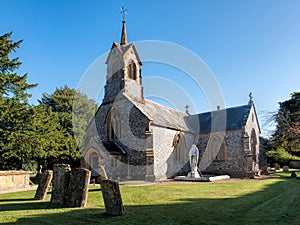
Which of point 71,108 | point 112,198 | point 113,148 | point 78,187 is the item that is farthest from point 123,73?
point 71,108

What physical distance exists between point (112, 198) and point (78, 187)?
199 centimetres

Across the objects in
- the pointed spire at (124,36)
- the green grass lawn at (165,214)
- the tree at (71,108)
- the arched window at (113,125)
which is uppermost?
the pointed spire at (124,36)

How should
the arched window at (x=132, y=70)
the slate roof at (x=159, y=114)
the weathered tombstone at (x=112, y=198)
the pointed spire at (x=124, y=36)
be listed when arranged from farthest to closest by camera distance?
the pointed spire at (x=124, y=36), the arched window at (x=132, y=70), the slate roof at (x=159, y=114), the weathered tombstone at (x=112, y=198)

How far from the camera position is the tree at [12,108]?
61.1 ft

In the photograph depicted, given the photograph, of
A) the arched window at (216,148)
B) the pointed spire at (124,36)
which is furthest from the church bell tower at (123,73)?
the arched window at (216,148)

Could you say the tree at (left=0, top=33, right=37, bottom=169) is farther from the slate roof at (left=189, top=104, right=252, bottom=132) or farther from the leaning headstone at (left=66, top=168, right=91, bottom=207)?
the slate roof at (left=189, top=104, right=252, bottom=132)

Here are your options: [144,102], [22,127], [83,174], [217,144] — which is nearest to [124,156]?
[144,102]

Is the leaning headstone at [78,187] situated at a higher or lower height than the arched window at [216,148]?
lower

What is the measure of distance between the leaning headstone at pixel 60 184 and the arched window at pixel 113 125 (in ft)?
45.8

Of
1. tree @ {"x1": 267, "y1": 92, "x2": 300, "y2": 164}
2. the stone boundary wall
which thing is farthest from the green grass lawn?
the stone boundary wall

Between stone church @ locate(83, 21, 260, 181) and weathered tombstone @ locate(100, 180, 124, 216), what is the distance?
42.6 ft

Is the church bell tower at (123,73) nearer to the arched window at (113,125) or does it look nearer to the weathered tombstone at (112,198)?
the arched window at (113,125)

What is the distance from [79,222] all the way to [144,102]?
19526 millimetres

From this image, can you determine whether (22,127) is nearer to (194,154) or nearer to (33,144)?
(33,144)
